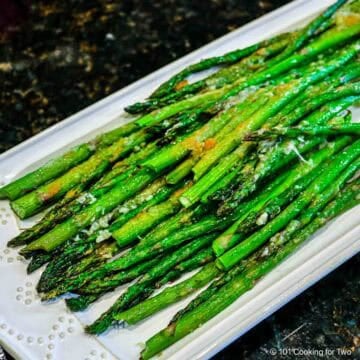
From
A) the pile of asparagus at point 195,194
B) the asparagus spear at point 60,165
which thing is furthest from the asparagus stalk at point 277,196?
the asparagus spear at point 60,165

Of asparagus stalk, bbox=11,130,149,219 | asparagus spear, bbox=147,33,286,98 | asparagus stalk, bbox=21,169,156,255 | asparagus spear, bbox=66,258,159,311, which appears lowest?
asparagus spear, bbox=66,258,159,311

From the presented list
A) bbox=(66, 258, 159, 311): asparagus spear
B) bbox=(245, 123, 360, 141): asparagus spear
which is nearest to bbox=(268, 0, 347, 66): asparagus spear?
bbox=(245, 123, 360, 141): asparagus spear

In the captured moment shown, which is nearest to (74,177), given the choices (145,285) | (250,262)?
(145,285)

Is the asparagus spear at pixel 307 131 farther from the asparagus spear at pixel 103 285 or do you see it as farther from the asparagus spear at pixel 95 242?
the asparagus spear at pixel 103 285

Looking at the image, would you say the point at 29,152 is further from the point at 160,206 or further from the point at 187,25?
the point at 187,25

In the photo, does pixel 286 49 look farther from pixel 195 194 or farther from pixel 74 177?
pixel 74 177

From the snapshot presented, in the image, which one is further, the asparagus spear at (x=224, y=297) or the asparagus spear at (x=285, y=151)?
the asparagus spear at (x=285, y=151)

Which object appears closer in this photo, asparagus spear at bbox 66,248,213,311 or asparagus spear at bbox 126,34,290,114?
asparagus spear at bbox 66,248,213,311

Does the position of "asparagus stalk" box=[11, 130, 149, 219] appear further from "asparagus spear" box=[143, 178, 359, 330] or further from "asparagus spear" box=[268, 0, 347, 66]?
"asparagus spear" box=[268, 0, 347, 66]
